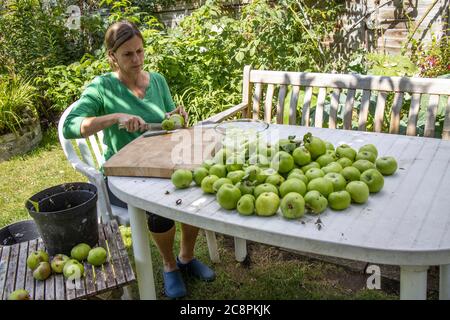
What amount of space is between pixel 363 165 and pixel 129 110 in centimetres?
162

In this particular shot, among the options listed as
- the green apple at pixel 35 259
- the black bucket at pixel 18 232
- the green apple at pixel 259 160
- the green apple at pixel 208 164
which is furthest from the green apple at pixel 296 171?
the black bucket at pixel 18 232

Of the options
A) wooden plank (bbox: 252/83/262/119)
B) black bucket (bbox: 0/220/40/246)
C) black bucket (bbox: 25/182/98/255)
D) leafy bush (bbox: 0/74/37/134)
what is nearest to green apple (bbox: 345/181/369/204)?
black bucket (bbox: 25/182/98/255)

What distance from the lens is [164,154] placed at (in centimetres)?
208

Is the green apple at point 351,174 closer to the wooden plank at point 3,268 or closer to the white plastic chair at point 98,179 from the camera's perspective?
the white plastic chair at point 98,179

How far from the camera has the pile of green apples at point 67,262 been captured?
1881mm

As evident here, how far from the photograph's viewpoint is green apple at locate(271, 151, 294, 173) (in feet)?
5.63

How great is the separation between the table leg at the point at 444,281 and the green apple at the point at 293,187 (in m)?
0.98

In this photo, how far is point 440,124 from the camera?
3.33 metres

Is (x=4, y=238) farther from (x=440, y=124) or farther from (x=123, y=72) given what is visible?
(x=440, y=124)

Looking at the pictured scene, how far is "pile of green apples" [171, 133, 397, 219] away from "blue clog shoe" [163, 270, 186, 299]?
1.16 meters

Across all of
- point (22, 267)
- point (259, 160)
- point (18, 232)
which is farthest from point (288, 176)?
point (18, 232)

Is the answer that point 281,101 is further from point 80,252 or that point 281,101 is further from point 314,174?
point 80,252

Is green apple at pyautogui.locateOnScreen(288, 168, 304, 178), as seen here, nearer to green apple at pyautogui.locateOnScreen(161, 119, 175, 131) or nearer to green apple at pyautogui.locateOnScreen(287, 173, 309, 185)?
green apple at pyautogui.locateOnScreen(287, 173, 309, 185)

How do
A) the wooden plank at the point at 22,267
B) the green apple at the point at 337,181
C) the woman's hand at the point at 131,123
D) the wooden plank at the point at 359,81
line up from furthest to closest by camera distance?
the wooden plank at the point at 359,81 → the woman's hand at the point at 131,123 → the wooden plank at the point at 22,267 → the green apple at the point at 337,181
